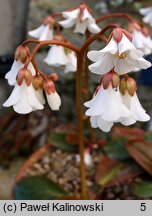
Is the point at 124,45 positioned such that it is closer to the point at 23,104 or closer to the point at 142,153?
the point at 23,104

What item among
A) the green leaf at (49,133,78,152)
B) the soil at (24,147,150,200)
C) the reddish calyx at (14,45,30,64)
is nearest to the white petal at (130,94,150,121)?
the reddish calyx at (14,45,30,64)

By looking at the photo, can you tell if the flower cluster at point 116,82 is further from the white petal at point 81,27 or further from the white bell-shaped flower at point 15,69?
the white petal at point 81,27

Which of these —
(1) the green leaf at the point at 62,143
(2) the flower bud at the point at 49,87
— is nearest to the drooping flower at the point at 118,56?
(2) the flower bud at the point at 49,87

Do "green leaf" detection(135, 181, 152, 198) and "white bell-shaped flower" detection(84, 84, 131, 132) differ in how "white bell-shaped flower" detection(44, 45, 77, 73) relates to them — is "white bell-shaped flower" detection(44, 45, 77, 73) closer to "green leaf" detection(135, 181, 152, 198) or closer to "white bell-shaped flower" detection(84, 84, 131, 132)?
"white bell-shaped flower" detection(84, 84, 131, 132)

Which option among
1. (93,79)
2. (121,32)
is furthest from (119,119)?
(93,79)

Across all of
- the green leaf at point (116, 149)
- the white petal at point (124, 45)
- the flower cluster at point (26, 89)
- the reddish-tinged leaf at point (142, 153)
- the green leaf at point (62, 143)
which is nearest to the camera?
the white petal at point (124, 45)

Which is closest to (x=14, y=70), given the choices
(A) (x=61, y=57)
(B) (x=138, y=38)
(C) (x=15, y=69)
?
(C) (x=15, y=69)

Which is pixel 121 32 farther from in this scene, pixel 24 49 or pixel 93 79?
pixel 93 79
